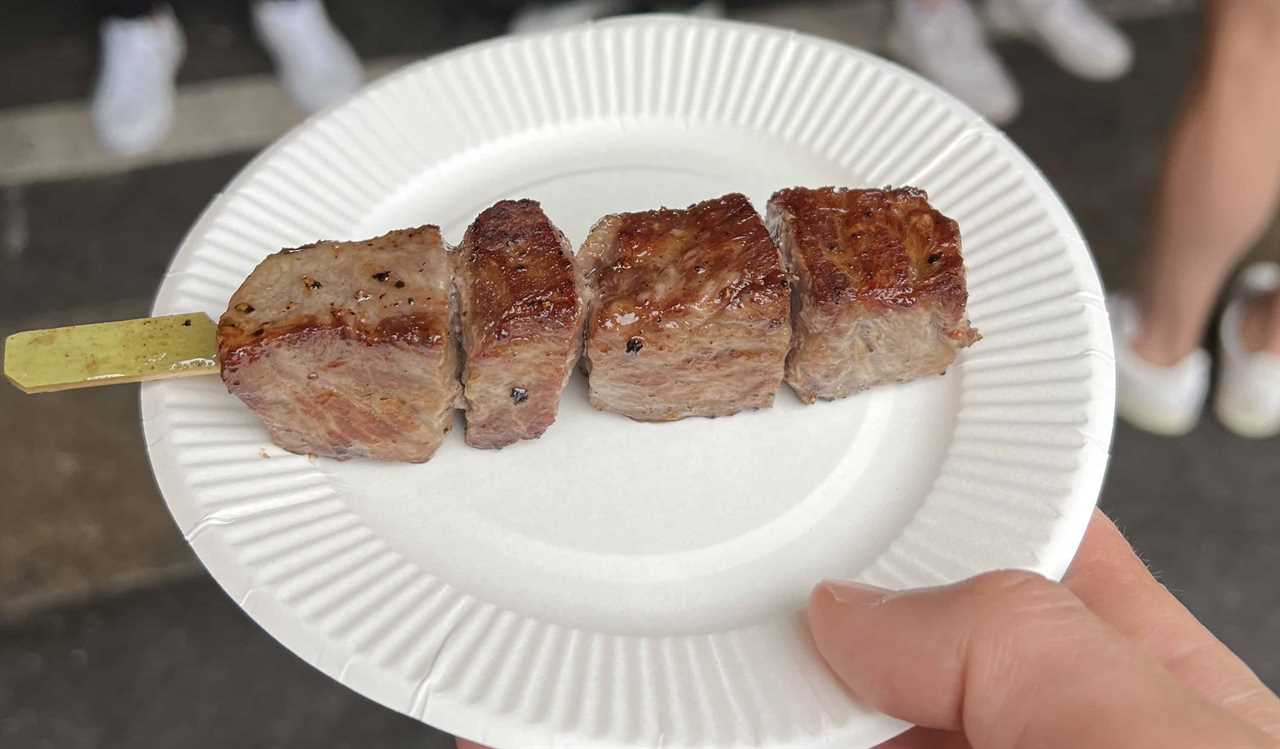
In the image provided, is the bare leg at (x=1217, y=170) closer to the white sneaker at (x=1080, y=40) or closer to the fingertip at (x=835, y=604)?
the white sneaker at (x=1080, y=40)

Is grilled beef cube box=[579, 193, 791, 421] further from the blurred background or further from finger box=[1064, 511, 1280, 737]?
the blurred background

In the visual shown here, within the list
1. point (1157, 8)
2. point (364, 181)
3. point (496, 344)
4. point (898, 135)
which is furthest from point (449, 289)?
point (1157, 8)

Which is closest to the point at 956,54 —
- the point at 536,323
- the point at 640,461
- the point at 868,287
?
the point at 868,287

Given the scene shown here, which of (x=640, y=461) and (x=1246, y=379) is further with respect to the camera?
(x=1246, y=379)

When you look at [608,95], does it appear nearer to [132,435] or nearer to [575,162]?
[575,162]

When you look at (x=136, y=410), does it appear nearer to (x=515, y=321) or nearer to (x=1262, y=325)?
(x=515, y=321)
